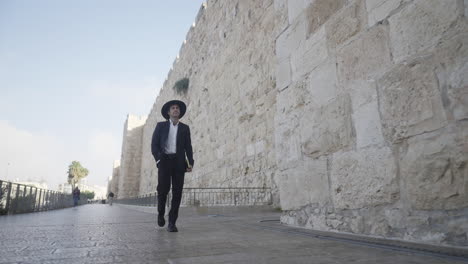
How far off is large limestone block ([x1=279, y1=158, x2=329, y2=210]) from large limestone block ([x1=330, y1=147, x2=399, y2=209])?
130 mm

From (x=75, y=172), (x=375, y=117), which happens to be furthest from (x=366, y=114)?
(x=75, y=172)

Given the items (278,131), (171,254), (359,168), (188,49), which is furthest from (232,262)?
(188,49)

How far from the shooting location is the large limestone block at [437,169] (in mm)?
1542

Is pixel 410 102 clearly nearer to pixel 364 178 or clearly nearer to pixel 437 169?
pixel 437 169

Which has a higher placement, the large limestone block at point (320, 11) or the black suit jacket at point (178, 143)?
the large limestone block at point (320, 11)

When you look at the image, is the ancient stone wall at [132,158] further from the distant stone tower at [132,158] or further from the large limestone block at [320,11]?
the large limestone block at [320,11]

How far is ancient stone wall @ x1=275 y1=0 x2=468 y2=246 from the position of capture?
1609 mm

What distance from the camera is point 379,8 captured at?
2.12 m

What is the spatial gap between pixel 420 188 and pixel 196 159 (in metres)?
10.1

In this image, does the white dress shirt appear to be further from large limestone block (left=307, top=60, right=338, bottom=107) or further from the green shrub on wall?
the green shrub on wall

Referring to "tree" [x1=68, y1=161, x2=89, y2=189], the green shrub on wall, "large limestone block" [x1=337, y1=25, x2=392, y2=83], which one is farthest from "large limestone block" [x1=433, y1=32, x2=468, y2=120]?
"tree" [x1=68, y1=161, x2=89, y2=189]

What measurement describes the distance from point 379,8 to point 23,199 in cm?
939

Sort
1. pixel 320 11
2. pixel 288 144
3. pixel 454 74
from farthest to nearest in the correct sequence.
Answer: pixel 288 144 < pixel 320 11 < pixel 454 74

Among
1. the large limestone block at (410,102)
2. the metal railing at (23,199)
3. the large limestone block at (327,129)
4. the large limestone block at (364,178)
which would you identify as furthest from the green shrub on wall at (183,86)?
the large limestone block at (410,102)
